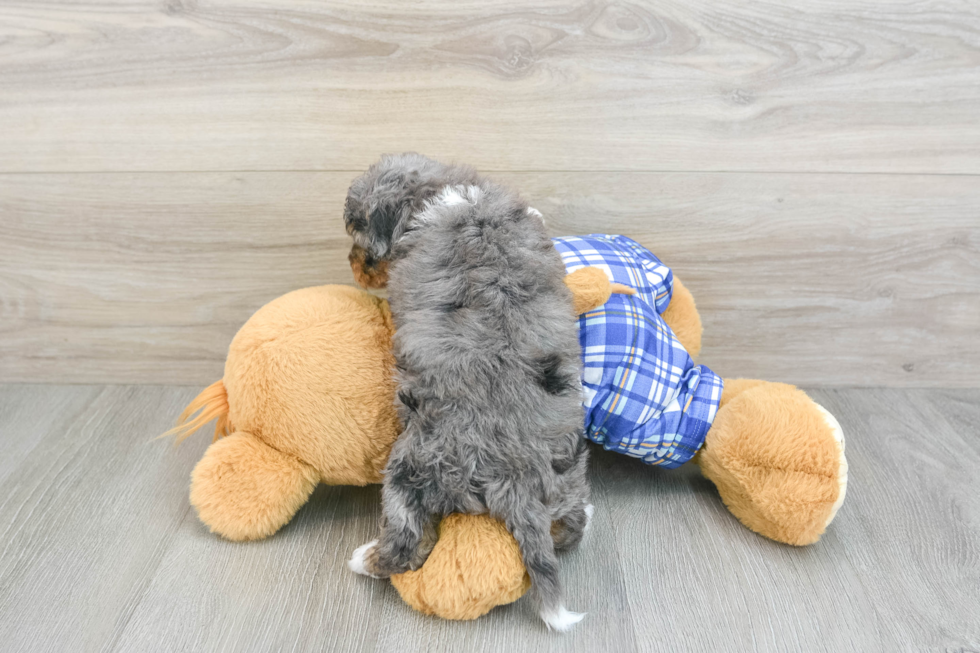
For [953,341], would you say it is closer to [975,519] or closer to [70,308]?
[975,519]

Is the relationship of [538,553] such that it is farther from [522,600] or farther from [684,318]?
[684,318]

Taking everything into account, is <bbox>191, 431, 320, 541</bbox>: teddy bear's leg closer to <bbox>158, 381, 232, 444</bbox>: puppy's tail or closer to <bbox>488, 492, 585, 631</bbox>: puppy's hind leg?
<bbox>158, 381, 232, 444</bbox>: puppy's tail

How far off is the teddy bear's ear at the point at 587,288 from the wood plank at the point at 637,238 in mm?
274

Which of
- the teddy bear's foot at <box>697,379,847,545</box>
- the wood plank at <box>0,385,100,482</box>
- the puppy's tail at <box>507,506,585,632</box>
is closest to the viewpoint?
the puppy's tail at <box>507,506,585,632</box>

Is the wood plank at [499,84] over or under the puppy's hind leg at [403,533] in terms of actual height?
over

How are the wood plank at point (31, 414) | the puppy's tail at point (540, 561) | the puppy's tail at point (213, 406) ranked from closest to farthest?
the puppy's tail at point (540, 561), the puppy's tail at point (213, 406), the wood plank at point (31, 414)

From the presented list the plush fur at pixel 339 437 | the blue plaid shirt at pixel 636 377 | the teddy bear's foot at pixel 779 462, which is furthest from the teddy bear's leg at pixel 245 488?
the teddy bear's foot at pixel 779 462

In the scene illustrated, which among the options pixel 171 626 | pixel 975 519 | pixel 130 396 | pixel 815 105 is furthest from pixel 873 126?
pixel 130 396

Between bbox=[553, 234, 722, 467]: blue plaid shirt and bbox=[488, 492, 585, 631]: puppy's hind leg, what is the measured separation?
0.60 ft

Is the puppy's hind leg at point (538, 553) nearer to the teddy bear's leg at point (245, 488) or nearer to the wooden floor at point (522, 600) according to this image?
the wooden floor at point (522, 600)

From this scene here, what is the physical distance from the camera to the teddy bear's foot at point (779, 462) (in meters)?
0.77

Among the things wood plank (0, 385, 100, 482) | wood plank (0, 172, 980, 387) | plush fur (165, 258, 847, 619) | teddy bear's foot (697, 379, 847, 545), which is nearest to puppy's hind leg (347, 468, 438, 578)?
plush fur (165, 258, 847, 619)

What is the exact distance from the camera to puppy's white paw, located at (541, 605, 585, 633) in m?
0.68

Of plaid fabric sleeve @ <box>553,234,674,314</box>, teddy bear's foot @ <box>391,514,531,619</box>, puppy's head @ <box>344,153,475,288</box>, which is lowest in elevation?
teddy bear's foot @ <box>391,514,531,619</box>
